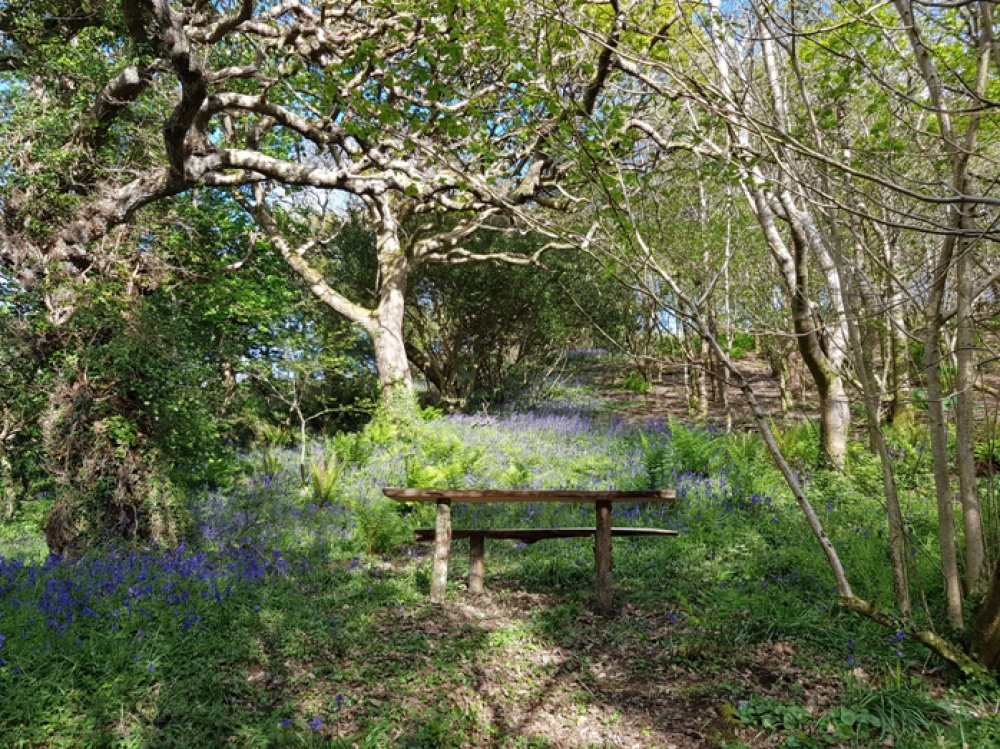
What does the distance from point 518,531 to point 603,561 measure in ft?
2.18

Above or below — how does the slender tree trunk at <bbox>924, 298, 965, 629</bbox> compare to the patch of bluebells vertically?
above

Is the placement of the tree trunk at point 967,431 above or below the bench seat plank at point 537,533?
Answer: above

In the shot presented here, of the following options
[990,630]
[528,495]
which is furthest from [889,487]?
[528,495]

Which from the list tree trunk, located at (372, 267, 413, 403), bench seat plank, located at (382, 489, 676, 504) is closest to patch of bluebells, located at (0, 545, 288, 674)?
bench seat plank, located at (382, 489, 676, 504)

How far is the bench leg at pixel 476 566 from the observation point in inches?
190

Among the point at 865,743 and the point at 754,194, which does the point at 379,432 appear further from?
the point at 865,743

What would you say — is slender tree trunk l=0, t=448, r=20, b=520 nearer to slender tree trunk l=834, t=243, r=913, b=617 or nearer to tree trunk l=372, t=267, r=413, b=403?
tree trunk l=372, t=267, r=413, b=403

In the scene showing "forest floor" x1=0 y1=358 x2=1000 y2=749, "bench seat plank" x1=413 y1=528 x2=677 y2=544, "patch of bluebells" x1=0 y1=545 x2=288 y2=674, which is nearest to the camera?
"forest floor" x1=0 y1=358 x2=1000 y2=749

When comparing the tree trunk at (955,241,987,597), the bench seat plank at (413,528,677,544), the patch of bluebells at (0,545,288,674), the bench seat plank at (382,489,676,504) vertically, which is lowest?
the patch of bluebells at (0,545,288,674)

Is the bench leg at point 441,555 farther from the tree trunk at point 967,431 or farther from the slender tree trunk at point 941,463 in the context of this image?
the tree trunk at point 967,431

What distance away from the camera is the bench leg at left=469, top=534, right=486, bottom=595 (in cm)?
483

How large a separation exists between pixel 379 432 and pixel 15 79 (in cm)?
686

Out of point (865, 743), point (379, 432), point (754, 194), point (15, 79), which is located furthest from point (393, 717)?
point (15, 79)

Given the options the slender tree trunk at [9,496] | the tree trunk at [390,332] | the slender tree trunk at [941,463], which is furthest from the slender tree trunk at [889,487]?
the slender tree trunk at [9,496]
